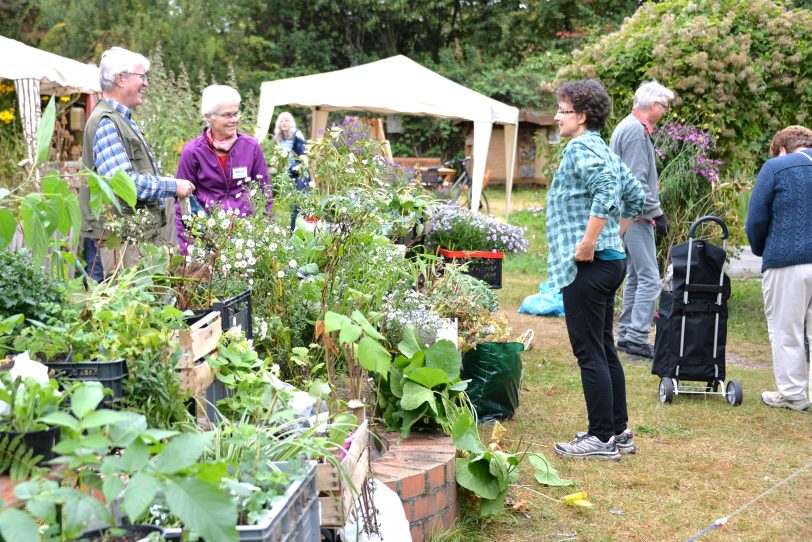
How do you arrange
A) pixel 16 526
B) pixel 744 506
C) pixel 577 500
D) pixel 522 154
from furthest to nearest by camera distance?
pixel 522 154 < pixel 744 506 < pixel 577 500 < pixel 16 526

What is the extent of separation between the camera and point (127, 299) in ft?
7.88

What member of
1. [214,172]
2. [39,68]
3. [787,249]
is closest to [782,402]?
[787,249]

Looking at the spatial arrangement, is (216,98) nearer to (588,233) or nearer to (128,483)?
(588,233)

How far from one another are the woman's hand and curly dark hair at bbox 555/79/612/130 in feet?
1.92

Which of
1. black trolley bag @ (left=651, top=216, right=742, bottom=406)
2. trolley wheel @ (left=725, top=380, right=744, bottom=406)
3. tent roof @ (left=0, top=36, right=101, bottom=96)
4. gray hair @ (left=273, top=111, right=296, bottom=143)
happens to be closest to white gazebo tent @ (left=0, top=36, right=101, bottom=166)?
tent roof @ (left=0, top=36, right=101, bottom=96)

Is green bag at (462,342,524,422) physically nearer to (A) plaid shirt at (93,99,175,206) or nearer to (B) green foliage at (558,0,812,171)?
(A) plaid shirt at (93,99,175,206)

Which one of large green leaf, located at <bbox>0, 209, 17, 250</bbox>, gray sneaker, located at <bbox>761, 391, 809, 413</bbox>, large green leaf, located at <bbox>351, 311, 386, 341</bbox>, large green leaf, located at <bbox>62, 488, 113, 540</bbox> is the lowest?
gray sneaker, located at <bbox>761, 391, 809, 413</bbox>

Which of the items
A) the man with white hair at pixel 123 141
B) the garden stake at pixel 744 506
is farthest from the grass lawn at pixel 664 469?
the man with white hair at pixel 123 141

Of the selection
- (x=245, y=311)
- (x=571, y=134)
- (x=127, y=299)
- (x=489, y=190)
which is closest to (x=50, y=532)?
(x=127, y=299)

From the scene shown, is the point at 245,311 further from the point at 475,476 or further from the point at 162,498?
the point at 162,498

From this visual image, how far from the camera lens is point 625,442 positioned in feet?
14.5

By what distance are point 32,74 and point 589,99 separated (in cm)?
625

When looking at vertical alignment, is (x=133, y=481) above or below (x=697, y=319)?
above

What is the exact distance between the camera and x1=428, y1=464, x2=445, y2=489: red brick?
10.4 ft
